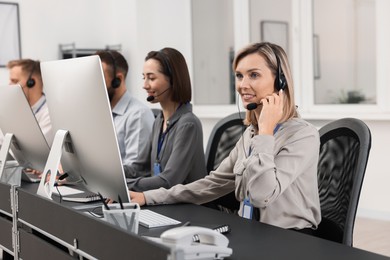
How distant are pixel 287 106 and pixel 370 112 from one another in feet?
8.64

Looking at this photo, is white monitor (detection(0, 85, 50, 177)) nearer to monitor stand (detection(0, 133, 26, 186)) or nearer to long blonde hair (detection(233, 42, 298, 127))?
monitor stand (detection(0, 133, 26, 186))

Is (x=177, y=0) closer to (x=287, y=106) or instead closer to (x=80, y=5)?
(x=80, y=5)

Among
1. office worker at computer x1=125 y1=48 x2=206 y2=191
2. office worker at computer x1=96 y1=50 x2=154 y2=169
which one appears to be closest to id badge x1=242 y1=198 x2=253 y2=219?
office worker at computer x1=125 y1=48 x2=206 y2=191

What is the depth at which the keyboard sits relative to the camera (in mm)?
1548

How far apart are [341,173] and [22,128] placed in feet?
4.05

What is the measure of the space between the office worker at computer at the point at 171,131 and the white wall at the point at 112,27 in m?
2.92

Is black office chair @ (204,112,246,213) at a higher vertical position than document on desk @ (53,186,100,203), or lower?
higher

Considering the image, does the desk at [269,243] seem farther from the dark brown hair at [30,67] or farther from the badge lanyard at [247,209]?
the dark brown hair at [30,67]

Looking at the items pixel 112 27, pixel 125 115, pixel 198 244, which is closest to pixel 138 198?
pixel 198 244

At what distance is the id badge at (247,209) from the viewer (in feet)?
5.74

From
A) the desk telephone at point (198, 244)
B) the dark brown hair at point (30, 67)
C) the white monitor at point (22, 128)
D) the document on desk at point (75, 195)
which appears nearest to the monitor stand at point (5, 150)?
the white monitor at point (22, 128)

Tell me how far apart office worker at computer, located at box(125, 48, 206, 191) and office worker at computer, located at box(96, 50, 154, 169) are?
95 millimetres

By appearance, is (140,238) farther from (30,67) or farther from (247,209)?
(30,67)

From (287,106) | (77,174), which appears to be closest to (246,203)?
(287,106)
